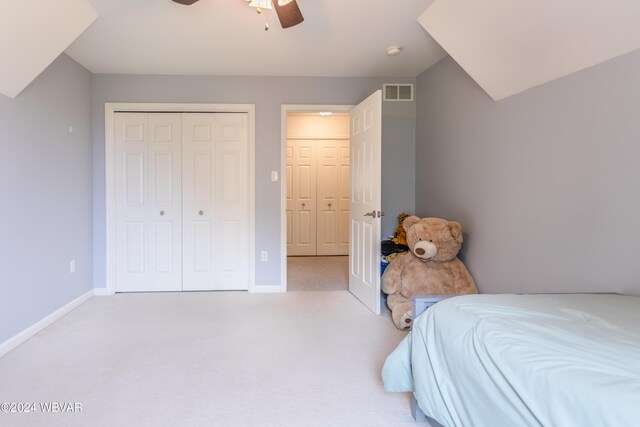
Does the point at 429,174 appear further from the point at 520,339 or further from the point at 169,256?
the point at 169,256

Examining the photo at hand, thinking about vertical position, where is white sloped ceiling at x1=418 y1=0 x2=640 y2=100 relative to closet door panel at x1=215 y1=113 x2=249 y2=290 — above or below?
above

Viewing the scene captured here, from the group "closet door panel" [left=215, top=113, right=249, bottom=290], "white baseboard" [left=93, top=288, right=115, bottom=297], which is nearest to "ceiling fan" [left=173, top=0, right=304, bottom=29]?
"closet door panel" [left=215, top=113, right=249, bottom=290]

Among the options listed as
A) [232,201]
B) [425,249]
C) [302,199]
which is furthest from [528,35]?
[302,199]

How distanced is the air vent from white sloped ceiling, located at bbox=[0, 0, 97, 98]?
2.59 metres

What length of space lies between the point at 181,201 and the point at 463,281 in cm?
282

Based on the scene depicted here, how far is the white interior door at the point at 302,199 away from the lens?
5.73 m

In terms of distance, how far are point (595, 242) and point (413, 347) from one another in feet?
3.55

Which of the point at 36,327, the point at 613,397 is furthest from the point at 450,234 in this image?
the point at 36,327

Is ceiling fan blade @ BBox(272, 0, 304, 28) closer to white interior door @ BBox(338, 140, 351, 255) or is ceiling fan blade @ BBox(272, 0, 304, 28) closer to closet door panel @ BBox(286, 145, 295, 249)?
closet door panel @ BBox(286, 145, 295, 249)

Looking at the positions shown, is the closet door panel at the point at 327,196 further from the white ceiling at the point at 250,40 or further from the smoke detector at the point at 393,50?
the smoke detector at the point at 393,50

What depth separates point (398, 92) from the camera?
361 cm

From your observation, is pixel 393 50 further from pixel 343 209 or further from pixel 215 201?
pixel 343 209

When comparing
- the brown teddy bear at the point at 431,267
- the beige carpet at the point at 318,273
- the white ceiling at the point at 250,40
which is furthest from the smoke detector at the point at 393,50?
the beige carpet at the point at 318,273

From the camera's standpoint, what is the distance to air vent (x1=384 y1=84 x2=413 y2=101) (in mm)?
3604
